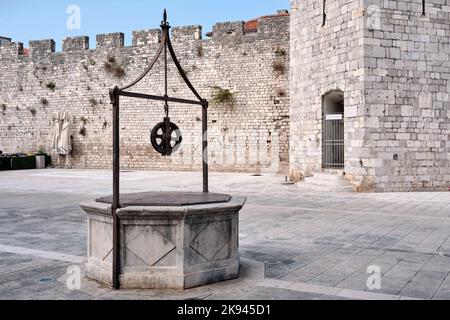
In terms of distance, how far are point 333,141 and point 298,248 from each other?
848 centimetres

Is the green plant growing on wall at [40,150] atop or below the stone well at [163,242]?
atop

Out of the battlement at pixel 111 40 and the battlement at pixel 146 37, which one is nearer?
the battlement at pixel 146 37

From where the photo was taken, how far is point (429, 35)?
12852 mm

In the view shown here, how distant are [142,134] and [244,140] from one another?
527 centimetres

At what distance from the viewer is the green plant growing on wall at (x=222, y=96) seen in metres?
20.3

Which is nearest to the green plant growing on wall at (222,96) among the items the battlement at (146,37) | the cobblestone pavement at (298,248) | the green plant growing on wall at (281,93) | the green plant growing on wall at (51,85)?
the green plant growing on wall at (281,93)

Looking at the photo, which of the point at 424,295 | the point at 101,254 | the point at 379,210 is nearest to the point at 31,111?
the point at 379,210

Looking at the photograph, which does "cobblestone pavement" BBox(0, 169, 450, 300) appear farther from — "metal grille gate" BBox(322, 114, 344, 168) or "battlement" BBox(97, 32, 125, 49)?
"battlement" BBox(97, 32, 125, 49)

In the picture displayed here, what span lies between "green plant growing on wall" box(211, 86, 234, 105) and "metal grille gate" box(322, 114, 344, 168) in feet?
22.9

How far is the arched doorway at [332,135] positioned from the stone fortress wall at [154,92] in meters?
5.13

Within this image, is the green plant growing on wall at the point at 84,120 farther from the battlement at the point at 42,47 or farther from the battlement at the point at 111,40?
the battlement at the point at 42,47

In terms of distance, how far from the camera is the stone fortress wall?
1966 centimetres

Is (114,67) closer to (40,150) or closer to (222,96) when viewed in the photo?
(222,96)

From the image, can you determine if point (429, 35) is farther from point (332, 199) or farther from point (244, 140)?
point (244, 140)
